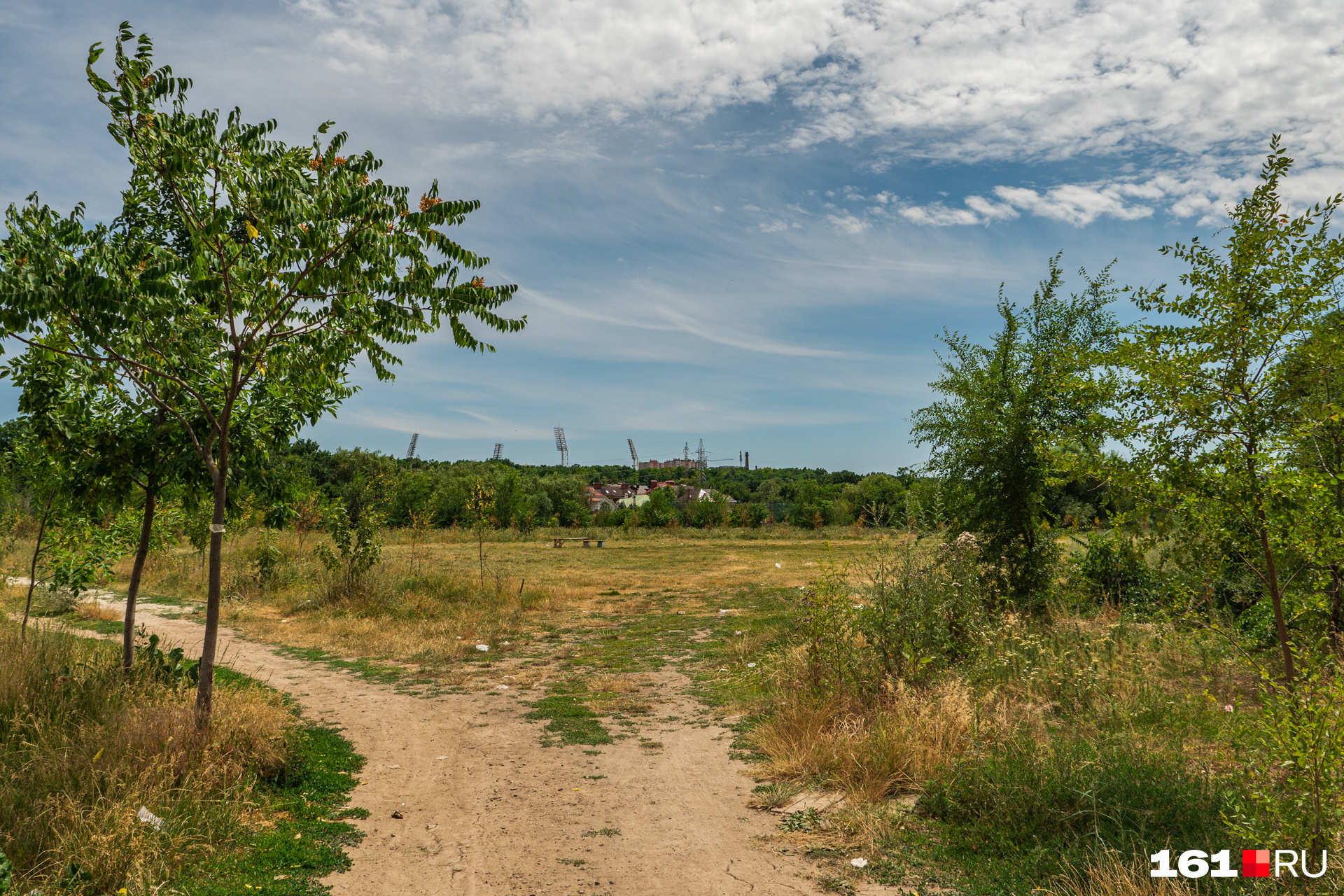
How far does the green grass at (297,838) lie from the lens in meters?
4.36

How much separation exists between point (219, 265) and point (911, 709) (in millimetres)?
6980

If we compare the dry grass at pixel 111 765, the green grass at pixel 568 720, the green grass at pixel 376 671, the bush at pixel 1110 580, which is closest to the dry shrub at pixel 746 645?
the green grass at pixel 568 720

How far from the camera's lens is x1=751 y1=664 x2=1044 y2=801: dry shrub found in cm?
583

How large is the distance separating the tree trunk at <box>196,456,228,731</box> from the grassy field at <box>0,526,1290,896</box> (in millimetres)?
3653

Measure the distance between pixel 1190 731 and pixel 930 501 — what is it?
6094mm

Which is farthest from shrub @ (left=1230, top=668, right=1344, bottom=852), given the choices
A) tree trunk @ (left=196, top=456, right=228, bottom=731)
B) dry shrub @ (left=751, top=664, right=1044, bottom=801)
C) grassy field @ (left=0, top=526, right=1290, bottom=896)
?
tree trunk @ (left=196, top=456, right=228, bottom=731)

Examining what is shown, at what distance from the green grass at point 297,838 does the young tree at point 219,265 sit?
945 millimetres

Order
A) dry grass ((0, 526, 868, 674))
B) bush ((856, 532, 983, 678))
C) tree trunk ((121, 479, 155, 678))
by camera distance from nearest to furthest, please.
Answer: tree trunk ((121, 479, 155, 678)) < bush ((856, 532, 983, 678)) < dry grass ((0, 526, 868, 674))

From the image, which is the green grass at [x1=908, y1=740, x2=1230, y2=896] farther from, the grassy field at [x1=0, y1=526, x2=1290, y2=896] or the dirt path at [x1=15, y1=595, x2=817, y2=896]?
the dirt path at [x1=15, y1=595, x2=817, y2=896]

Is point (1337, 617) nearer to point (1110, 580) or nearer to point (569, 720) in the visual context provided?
point (1110, 580)

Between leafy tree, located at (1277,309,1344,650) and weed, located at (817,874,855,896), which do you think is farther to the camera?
weed, located at (817,874,855,896)

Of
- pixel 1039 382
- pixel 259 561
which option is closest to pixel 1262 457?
pixel 1039 382

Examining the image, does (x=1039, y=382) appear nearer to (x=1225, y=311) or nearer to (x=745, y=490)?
(x=1225, y=311)
